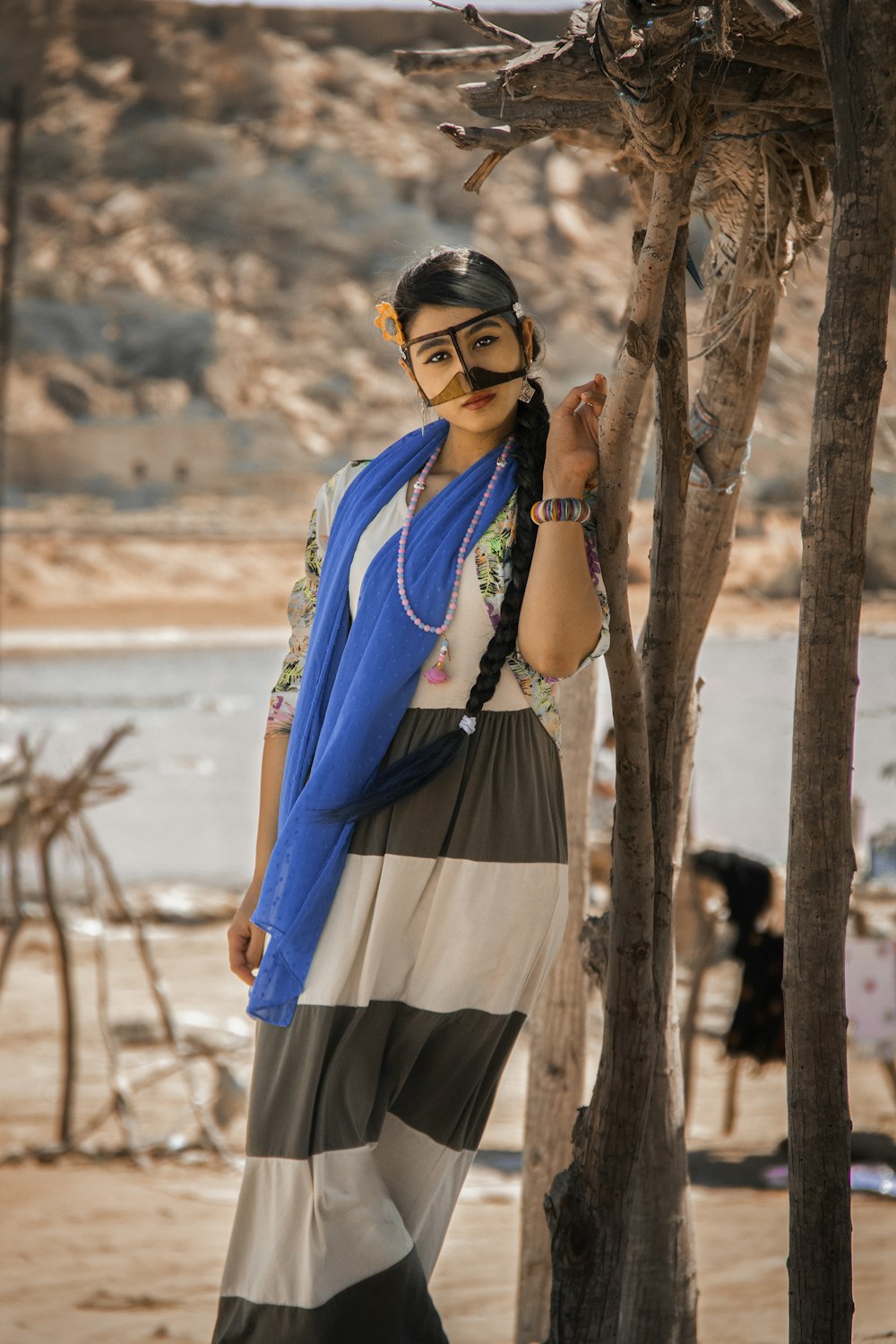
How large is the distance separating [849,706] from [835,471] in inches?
12.1

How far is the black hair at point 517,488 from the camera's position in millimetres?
1830

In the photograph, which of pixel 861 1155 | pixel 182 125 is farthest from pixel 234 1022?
pixel 182 125

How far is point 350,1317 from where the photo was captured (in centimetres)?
180

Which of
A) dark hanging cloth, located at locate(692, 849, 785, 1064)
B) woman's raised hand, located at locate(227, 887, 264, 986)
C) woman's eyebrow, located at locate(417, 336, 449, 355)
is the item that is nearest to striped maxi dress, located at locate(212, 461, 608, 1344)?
woman's raised hand, located at locate(227, 887, 264, 986)

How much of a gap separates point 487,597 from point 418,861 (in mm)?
346

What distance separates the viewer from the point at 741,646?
1510 cm

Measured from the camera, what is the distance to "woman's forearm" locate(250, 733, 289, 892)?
202cm

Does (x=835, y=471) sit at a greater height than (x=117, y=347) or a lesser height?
lesser

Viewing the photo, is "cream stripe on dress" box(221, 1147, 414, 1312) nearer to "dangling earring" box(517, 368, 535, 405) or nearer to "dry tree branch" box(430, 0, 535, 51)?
"dangling earring" box(517, 368, 535, 405)

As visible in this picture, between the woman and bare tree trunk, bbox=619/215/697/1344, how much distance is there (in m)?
0.19

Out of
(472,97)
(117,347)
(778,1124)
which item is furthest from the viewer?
(117,347)

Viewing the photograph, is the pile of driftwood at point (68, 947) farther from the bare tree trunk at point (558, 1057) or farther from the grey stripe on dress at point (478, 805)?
the grey stripe on dress at point (478, 805)

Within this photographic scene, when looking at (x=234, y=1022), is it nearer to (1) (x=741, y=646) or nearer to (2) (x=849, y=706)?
(2) (x=849, y=706)

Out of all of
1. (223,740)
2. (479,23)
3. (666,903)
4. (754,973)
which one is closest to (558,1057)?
(666,903)
